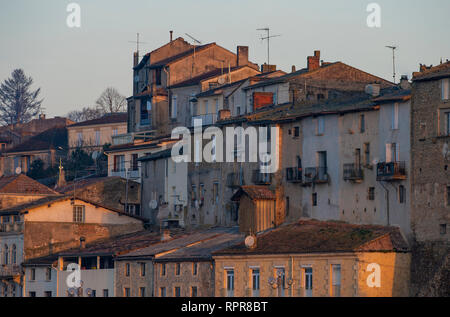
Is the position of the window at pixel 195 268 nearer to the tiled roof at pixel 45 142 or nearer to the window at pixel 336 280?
the window at pixel 336 280

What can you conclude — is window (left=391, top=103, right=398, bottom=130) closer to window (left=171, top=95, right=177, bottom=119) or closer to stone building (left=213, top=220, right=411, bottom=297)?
stone building (left=213, top=220, right=411, bottom=297)

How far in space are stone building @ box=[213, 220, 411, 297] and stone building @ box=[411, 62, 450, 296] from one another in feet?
4.42

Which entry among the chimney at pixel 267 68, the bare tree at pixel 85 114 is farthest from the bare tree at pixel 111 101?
the chimney at pixel 267 68

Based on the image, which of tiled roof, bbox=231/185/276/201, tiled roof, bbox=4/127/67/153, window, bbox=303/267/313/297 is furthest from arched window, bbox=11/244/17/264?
tiled roof, bbox=4/127/67/153

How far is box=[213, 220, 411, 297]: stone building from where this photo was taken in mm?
75250

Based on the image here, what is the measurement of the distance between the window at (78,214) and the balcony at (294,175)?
1878 centimetres

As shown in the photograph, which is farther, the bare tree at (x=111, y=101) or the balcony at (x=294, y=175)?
the bare tree at (x=111, y=101)

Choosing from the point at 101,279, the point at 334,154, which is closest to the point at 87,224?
the point at 101,279

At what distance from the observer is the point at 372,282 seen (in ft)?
247

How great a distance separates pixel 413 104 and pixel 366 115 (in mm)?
4226

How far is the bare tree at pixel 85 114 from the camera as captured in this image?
168 meters
